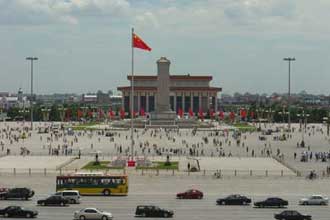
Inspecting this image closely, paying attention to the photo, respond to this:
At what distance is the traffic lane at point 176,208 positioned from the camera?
29.2m

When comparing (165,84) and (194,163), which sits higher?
(165,84)

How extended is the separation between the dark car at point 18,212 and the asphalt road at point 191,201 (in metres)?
0.36

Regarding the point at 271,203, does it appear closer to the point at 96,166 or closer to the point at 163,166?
the point at 163,166

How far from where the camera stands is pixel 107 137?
302 ft

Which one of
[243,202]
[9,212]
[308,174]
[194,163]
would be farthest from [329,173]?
[9,212]

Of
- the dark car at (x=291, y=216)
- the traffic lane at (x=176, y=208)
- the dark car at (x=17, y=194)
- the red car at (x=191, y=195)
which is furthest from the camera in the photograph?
the red car at (x=191, y=195)

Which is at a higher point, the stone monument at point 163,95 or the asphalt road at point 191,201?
the stone monument at point 163,95

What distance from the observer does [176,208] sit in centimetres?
3161

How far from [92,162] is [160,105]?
243ft

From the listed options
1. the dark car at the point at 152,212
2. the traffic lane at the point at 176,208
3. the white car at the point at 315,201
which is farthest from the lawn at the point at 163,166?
the dark car at the point at 152,212

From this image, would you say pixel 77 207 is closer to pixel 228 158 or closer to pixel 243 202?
pixel 243 202

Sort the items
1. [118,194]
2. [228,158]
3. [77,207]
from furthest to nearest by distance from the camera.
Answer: [228,158], [118,194], [77,207]

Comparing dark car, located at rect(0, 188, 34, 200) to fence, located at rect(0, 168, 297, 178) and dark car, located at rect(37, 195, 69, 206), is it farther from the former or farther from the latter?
fence, located at rect(0, 168, 297, 178)

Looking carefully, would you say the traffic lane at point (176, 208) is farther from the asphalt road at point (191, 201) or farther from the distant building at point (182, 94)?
the distant building at point (182, 94)
